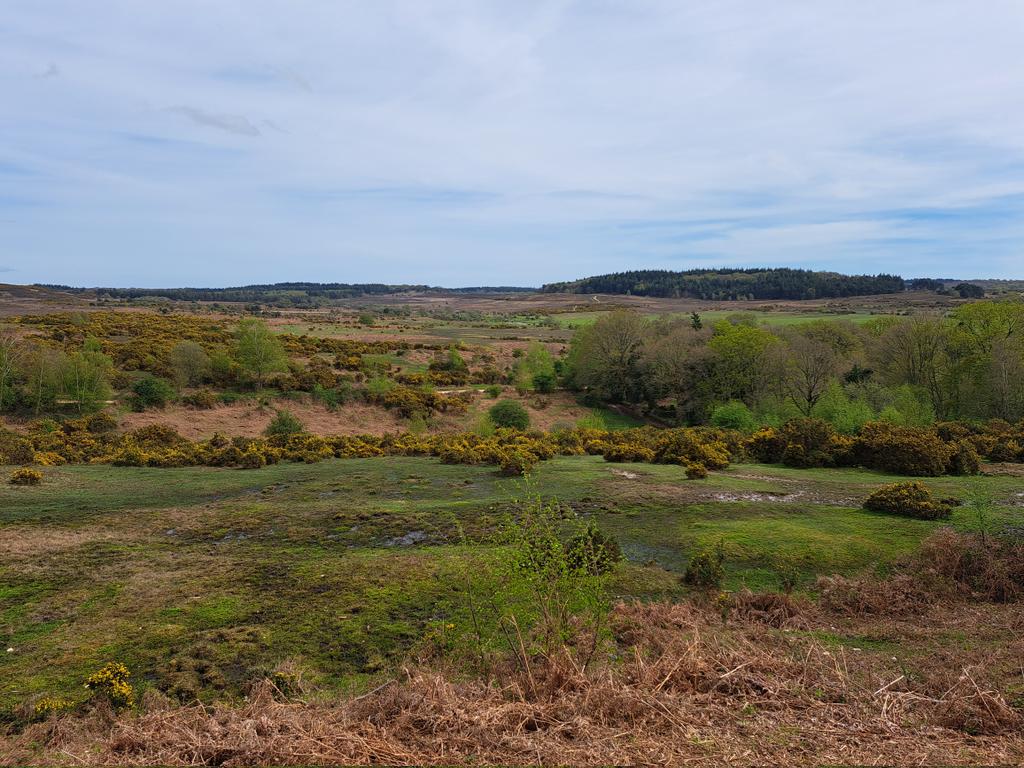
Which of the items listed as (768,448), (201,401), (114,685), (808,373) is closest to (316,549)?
(114,685)

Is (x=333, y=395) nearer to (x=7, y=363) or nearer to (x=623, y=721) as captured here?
(x=7, y=363)

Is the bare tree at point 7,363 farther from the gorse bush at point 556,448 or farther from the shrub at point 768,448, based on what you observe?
the shrub at point 768,448

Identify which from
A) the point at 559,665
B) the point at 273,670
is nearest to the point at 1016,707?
the point at 559,665

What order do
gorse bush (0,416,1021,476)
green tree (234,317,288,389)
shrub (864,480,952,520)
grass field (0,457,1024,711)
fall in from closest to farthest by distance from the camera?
1. grass field (0,457,1024,711)
2. shrub (864,480,952,520)
3. gorse bush (0,416,1021,476)
4. green tree (234,317,288,389)

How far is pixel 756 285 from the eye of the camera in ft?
539

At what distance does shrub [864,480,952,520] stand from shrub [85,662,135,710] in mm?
14499

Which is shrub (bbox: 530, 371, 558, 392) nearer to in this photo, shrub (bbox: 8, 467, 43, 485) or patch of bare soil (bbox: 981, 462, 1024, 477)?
patch of bare soil (bbox: 981, 462, 1024, 477)

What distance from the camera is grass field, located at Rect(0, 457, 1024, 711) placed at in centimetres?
816

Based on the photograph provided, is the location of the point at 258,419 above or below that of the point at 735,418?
below

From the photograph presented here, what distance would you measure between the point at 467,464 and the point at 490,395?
3079 centimetres

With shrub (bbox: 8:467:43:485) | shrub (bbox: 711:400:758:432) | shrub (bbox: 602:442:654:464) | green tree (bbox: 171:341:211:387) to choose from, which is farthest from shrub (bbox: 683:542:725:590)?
green tree (bbox: 171:341:211:387)

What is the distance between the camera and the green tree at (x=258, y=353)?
44.5 metres

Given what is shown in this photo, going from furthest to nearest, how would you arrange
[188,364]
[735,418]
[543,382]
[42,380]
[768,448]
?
[543,382] < [188,364] < [42,380] < [735,418] < [768,448]

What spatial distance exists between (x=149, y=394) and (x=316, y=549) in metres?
33.0
